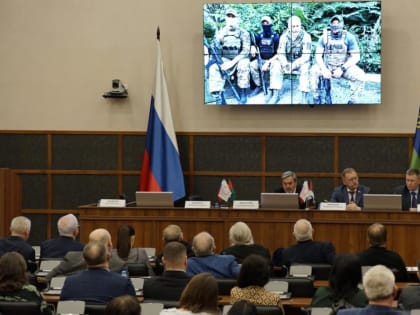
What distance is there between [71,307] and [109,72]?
825 cm

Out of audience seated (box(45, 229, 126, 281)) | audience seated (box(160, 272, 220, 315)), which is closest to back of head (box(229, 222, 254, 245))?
audience seated (box(45, 229, 126, 281))

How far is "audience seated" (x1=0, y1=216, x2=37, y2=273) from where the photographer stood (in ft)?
28.9

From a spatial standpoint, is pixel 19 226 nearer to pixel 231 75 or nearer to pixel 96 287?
pixel 96 287

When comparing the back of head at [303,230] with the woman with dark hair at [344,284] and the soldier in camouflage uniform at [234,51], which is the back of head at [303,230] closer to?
the woman with dark hair at [344,284]

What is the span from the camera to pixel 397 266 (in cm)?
820

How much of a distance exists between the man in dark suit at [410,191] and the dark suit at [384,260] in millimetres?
3017

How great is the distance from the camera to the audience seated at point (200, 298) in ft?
16.9

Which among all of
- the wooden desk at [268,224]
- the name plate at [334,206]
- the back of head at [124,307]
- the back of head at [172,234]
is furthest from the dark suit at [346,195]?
the back of head at [124,307]

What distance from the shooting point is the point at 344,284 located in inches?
248

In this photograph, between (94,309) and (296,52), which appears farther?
(296,52)

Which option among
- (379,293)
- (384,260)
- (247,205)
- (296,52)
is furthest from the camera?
(296,52)

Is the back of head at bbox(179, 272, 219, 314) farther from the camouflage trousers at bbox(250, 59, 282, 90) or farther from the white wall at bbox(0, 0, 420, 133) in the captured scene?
the white wall at bbox(0, 0, 420, 133)

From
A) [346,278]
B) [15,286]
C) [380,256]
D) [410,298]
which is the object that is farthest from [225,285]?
[15,286]

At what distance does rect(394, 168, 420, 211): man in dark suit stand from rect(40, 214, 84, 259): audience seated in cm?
444
